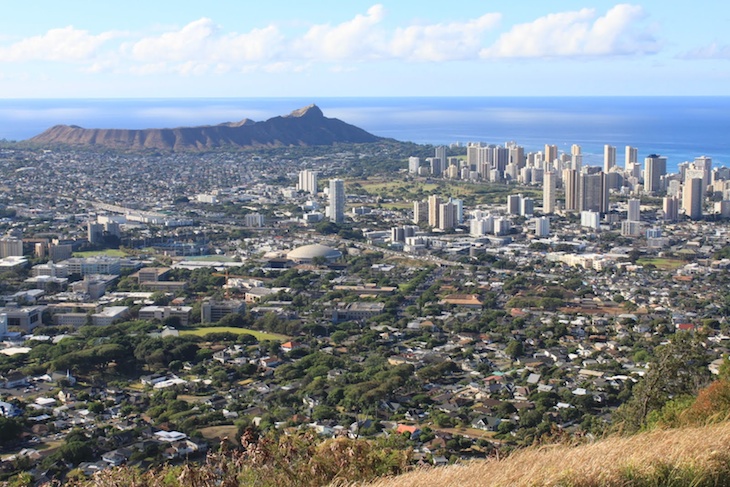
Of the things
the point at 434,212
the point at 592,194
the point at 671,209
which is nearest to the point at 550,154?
the point at 592,194

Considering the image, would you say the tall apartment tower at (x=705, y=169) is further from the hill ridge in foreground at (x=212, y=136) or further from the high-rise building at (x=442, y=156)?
the hill ridge in foreground at (x=212, y=136)

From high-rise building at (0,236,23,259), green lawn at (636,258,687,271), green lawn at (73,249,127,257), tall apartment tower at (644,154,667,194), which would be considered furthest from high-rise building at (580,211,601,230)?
high-rise building at (0,236,23,259)

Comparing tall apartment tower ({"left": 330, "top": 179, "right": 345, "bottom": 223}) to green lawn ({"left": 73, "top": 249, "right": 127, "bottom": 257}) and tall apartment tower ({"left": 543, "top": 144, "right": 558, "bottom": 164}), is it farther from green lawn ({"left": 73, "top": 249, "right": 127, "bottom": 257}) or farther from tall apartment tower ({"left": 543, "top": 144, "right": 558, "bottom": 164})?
tall apartment tower ({"left": 543, "top": 144, "right": 558, "bottom": 164})

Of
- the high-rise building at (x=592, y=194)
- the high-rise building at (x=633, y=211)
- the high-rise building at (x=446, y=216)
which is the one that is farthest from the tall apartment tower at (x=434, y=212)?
the high-rise building at (x=633, y=211)

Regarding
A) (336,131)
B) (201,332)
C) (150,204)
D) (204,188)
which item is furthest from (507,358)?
(336,131)

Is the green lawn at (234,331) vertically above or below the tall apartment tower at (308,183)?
below

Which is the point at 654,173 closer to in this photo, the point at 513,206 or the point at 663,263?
the point at 513,206
